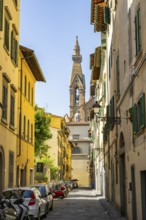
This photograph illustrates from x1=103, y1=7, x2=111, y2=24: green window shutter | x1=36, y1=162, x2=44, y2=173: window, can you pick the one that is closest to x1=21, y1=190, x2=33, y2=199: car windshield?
x1=103, y1=7, x2=111, y2=24: green window shutter

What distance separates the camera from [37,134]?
152ft

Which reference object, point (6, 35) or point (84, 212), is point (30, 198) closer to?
point (84, 212)

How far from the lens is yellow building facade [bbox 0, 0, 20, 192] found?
21.8m

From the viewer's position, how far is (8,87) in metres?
23.6

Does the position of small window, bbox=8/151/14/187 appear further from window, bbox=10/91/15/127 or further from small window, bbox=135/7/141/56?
small window, bbox=135/7/141/56

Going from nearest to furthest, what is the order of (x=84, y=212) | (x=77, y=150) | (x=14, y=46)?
(x=84, y=212), (x=14, y=46), (x=77, y=150)

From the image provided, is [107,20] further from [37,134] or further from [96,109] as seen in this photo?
[37,134]

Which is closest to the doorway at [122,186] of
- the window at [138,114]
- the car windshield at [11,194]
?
the car windshield at [11,194]

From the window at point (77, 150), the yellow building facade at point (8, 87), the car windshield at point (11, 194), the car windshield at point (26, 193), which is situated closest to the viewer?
the car windshield at point (11, 194)

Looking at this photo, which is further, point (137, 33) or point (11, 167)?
point (11, 167)

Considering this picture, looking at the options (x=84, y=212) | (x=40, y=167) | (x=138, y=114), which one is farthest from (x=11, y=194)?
(x=40, y=167)

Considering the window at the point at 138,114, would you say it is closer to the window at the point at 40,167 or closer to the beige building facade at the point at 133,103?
the beige building facade at the point at 133,103

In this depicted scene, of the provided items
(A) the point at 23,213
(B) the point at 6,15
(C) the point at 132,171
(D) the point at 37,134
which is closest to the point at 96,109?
(C) the point at 132,171

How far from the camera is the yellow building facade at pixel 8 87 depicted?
2180 cm
